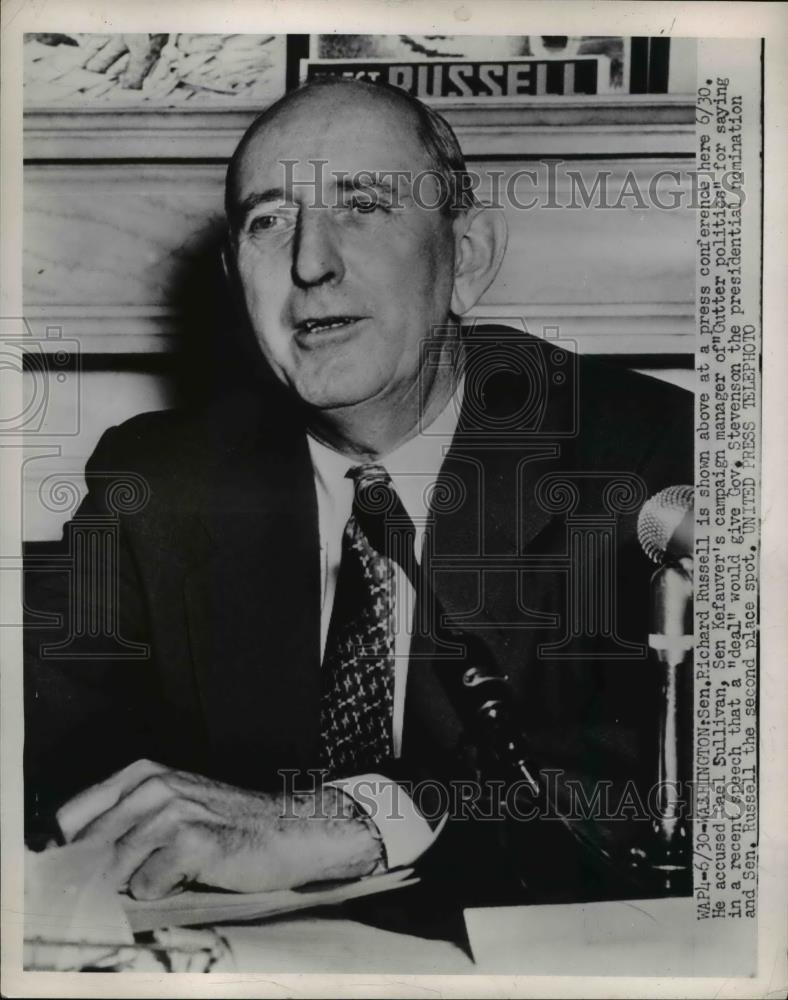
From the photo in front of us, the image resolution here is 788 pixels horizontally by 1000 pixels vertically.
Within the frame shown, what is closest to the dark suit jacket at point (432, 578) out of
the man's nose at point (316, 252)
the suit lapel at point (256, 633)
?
the suit lapel at point (256, 633)

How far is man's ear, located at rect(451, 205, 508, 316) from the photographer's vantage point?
0.98 meters

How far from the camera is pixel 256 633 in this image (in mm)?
976

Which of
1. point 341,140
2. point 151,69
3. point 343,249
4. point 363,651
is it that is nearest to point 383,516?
point 363,651

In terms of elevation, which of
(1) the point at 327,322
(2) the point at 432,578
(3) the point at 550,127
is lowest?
(2) the point at 432,578

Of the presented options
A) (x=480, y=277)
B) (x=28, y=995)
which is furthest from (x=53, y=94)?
(x=28, y=995)

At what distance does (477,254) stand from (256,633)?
19.0 inches

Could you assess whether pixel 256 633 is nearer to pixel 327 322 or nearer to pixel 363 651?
pixel 363 651

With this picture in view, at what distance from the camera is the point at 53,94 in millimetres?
1010

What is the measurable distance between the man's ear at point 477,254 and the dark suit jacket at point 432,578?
0.05 metres

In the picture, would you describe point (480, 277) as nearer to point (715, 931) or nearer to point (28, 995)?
point (715, 931)

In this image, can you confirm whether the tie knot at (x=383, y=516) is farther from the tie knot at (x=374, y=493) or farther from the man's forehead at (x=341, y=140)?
the man's forehead at (x=341, y=140)

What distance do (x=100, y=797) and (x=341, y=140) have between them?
2.49 feet

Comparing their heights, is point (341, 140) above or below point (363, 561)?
above

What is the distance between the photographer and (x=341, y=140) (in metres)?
0.96
